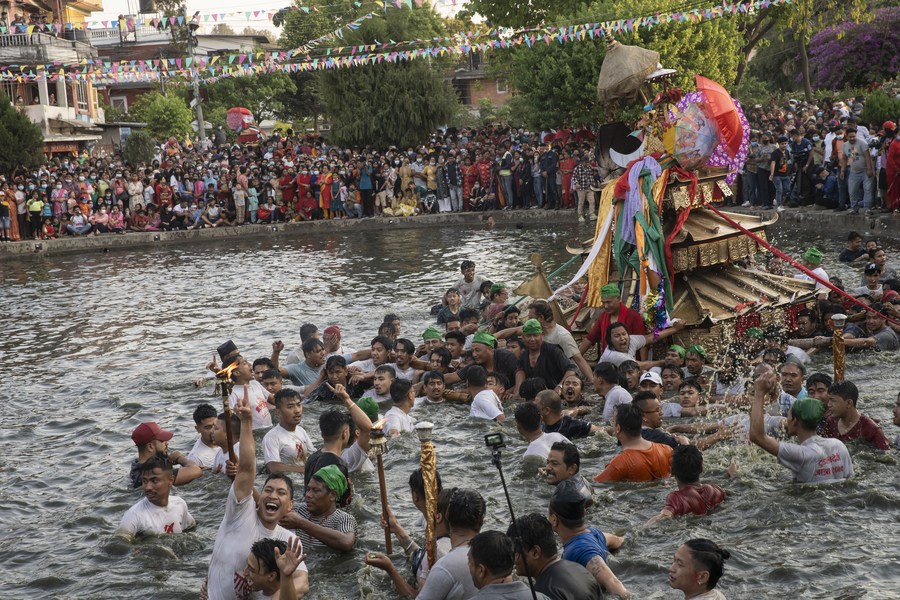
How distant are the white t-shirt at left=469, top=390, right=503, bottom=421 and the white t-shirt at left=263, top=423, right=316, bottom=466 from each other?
2161 mm

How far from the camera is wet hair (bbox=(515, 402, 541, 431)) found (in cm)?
900

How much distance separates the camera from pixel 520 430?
920 cm

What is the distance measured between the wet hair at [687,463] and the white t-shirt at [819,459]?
769mm

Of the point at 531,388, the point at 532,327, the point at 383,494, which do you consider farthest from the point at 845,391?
the point at 383,494

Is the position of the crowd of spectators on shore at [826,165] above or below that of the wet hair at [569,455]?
above

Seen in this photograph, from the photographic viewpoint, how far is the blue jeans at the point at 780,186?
23.7 metres

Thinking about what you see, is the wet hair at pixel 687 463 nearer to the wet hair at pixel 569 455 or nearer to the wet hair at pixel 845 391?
the wet hair at pixel 569 455

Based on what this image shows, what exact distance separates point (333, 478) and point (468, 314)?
7112mm

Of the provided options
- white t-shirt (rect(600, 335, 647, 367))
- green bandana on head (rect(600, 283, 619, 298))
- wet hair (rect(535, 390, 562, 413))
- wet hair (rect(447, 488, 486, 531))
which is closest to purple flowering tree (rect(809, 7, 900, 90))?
green bandana on head (rect(600, 283, 619, 298))

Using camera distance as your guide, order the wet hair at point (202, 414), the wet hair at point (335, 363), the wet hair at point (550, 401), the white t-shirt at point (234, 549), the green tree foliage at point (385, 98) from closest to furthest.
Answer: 1. the white t-shirt at point (234, 549)
2. the wet hair at point (550, 401)
3. the wet hair at point (202, 414)
4. the wet hair at point (335, 363)
5. the green tree foliage at point (385, 98)

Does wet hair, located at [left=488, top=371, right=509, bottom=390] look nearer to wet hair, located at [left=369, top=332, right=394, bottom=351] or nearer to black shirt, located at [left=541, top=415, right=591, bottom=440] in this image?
wet hair, located at [left=369, top=332, right=394, bottom=351]

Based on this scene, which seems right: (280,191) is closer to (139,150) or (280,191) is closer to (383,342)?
(139,150)

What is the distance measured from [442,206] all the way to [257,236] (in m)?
5.16

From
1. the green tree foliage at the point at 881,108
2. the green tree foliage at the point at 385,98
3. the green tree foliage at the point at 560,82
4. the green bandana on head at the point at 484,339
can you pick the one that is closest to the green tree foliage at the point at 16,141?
the green tree foliage at the point at 385,98
